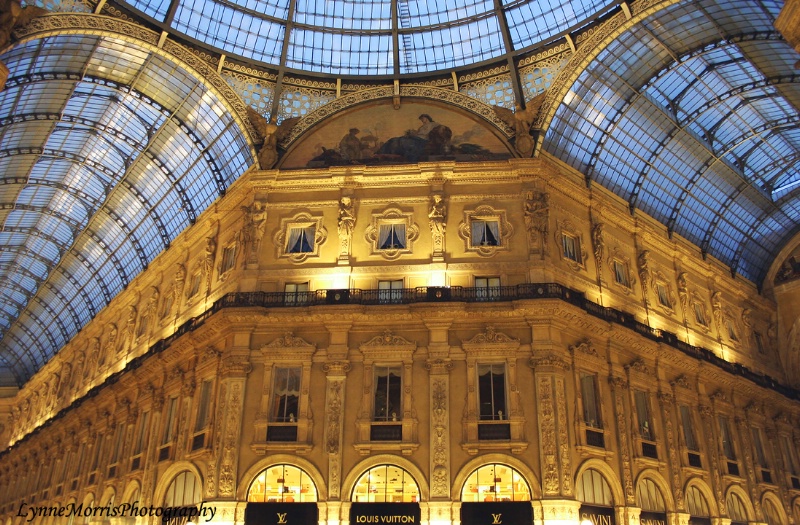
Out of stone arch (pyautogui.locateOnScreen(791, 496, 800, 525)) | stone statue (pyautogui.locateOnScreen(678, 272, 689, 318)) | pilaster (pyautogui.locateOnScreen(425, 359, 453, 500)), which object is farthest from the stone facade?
stone arch (pyautogui.locateOnScreen(791, 496, 800, 525))

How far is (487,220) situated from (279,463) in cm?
1630

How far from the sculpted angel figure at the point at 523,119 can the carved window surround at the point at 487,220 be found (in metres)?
4.03

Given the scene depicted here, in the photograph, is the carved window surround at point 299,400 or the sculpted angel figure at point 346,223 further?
the sculpted angel figure at point 346,223

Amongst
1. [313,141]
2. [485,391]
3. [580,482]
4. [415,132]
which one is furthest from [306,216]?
[580,482]

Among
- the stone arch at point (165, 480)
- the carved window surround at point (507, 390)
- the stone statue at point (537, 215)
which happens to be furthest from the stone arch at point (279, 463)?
the stone statue at point (537, 215)

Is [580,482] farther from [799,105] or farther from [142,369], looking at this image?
[799,105]

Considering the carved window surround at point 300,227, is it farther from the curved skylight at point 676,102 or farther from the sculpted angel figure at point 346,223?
the curved skylight at point 676,102

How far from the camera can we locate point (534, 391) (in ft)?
105

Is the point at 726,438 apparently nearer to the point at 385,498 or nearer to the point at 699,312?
the point at 699,312

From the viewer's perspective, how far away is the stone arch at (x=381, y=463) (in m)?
30.7

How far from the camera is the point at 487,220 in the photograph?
3656cm

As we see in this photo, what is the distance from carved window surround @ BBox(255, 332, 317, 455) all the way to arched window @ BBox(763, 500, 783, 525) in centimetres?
3037

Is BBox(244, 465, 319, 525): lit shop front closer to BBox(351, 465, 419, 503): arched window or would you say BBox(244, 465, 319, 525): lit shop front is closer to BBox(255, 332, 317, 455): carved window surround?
BBox(255, 332, 317, 455): carved window surround

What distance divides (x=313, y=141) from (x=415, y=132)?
239 inches
